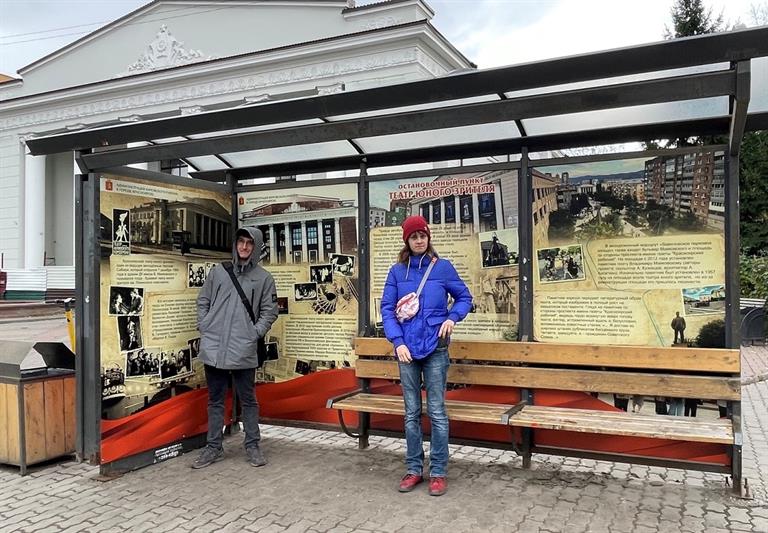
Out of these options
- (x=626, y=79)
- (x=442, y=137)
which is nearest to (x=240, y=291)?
(x=442, y=137)

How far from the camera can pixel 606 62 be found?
10.8 feet

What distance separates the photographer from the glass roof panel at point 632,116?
415 centimetres

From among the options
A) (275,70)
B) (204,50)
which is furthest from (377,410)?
(204,50)

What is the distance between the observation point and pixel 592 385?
4465mm

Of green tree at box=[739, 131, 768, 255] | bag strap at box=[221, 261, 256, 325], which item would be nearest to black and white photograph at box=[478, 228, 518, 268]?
→ bag strap at box=[221, 261, 256, 325]

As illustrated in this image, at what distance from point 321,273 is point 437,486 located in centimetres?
228

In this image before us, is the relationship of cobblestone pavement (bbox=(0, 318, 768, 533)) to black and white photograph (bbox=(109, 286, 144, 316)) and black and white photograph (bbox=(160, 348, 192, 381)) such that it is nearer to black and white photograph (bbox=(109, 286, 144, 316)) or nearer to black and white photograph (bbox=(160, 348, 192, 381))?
black and white photograph (bbox=(160, 348, 192, 381))

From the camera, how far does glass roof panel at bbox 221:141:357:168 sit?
547cm

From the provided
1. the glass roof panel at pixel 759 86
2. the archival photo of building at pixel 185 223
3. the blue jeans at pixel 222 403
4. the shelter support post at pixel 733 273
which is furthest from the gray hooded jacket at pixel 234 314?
the glass roof panel at pixel 759 86

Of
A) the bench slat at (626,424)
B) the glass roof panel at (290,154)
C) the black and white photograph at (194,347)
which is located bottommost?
the bench slat at (626,424)

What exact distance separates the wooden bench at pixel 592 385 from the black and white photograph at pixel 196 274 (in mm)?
1686

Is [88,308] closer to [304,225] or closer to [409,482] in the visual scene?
[304,225]

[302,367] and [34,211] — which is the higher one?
[34,211]

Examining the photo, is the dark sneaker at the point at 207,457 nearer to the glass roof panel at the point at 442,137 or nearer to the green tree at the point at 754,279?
the glass roof panel at the point at 442,137
